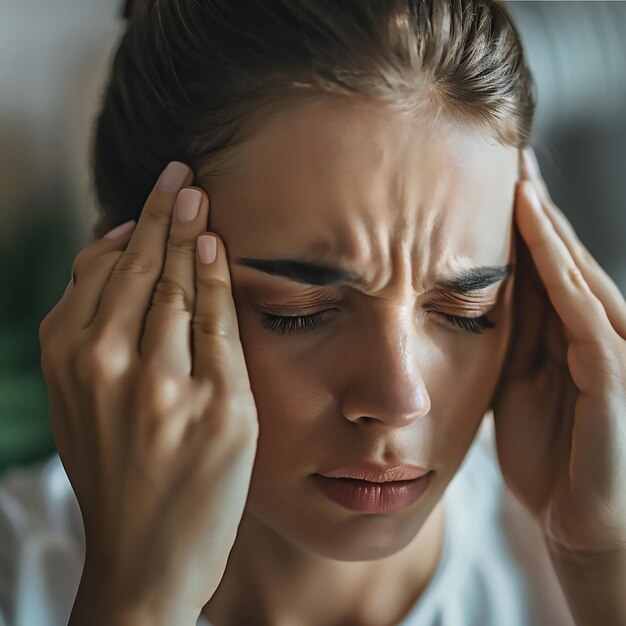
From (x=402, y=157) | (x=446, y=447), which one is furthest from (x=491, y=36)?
(x=446, y=447)

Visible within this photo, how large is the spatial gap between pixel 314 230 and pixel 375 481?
0.85ft

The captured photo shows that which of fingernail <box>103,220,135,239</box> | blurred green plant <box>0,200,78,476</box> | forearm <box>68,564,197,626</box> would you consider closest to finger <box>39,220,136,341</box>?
fingernail <box>103,220,135,239</box>

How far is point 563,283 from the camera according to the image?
0.98 metres

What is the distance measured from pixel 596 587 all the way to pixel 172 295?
57 centimetres

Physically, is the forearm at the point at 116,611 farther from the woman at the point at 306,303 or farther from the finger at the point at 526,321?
the finger at the point at 526,321

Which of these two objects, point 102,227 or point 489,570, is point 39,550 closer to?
point 102,227

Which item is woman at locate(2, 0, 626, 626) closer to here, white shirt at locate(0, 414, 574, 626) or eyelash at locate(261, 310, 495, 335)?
eyelash at locate(261, 310, 495, 335)

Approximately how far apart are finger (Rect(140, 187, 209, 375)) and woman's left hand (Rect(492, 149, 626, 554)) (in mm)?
345

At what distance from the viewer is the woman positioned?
822mm

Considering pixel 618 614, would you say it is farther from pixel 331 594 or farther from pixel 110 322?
pixel 110 322

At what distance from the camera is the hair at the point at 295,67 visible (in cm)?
82

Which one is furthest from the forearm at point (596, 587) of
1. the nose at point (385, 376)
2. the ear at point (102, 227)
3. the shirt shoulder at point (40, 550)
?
the ear at point (102, 227)

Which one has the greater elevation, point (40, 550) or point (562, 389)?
point (562, 389)

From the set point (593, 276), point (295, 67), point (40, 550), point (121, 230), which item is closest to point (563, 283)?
point (593, 276)
